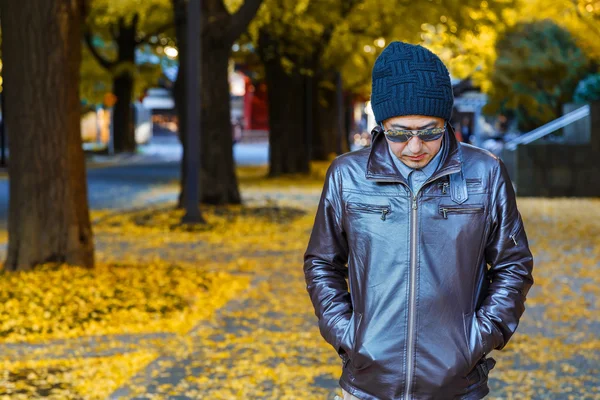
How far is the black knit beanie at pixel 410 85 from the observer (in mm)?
3293

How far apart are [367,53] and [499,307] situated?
28476 millimetres

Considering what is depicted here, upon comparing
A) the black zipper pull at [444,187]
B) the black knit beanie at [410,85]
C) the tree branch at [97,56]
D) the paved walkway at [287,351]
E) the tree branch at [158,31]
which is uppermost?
the tree branch at [158,31]

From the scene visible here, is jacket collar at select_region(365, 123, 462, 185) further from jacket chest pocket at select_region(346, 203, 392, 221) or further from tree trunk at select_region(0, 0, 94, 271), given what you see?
tree trunk at select_region(0, 0, 94, 271)

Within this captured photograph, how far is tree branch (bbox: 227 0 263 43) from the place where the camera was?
661 inches

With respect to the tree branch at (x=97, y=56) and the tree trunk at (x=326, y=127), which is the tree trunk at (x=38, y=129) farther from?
the tree branch at (x=97, y=56)

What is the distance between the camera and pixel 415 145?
10.7 ft

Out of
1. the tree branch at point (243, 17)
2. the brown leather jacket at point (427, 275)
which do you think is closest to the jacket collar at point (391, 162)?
the brown leather jacket at point (427, 275)

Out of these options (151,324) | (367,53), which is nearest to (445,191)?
(151,324)

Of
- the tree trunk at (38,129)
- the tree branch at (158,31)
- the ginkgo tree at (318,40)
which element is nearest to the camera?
the tree trunk at (38,129)

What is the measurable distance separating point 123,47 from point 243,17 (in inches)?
1132

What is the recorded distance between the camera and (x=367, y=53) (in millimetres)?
31391

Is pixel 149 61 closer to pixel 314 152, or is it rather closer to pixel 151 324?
pixel 314 152

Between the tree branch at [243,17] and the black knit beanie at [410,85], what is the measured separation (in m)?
13.6

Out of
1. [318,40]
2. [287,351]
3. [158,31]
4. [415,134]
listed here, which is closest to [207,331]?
[287,351]
